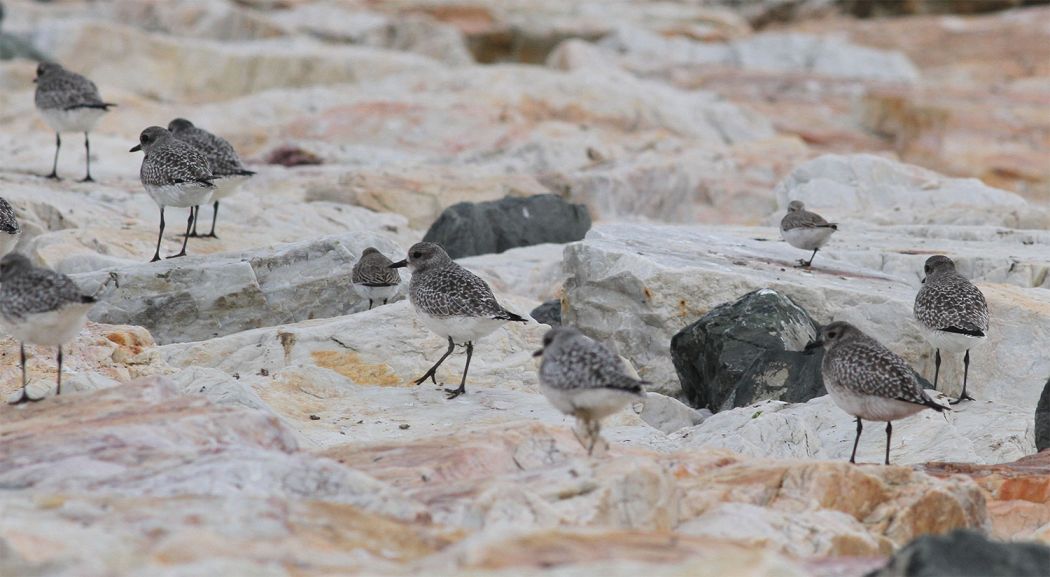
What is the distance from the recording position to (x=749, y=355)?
50.2 feet

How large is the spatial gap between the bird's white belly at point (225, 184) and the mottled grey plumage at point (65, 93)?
4.04 metres

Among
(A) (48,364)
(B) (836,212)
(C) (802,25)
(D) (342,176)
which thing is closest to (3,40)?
(D) (342,176)

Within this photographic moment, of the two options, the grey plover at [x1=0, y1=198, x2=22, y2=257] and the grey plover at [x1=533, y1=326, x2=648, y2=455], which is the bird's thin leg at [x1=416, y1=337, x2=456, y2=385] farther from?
the grey plover at [x1=0, y1=198, x2=22, y2=257]

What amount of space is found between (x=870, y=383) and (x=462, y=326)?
393cm

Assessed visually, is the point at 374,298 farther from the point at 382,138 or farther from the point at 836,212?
the point at 382,138

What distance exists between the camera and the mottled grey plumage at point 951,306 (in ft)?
45.9

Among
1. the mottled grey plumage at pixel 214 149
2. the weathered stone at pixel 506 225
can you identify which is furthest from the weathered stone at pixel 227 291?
the weathered stone at pixel 506 225

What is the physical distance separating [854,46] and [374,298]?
38.2 meters

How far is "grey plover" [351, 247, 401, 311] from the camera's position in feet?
53.4

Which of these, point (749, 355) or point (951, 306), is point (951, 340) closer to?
point (951, 306)

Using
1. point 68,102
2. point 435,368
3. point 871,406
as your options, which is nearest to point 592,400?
point 871,406

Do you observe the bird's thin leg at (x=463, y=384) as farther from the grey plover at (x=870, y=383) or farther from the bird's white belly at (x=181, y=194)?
the bird's white belly at (x=181, y=194)

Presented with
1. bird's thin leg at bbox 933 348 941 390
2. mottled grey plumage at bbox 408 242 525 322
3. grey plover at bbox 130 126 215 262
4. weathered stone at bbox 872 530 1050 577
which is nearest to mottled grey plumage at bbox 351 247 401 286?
mottled grey plumage at bbox 408 242 525 322

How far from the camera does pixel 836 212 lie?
22.5m
